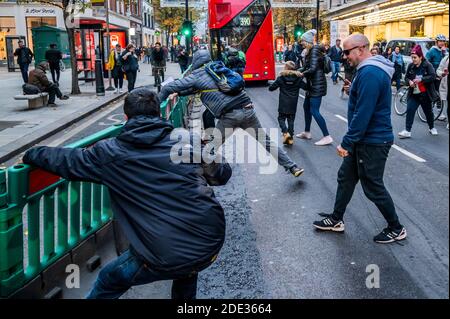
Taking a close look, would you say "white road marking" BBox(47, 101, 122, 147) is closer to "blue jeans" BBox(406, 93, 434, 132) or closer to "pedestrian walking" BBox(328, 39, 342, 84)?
"blue jeans" BBox(406, 93, 434, 132)

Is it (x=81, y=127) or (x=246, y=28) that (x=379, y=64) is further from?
(x=246, y=28)

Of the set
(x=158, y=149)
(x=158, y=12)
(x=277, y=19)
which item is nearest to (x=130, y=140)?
(x=158, y=149)

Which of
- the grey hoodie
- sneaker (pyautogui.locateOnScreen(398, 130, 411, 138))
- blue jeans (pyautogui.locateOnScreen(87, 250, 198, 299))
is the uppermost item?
the grey hoodie

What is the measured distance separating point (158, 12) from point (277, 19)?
16758mm

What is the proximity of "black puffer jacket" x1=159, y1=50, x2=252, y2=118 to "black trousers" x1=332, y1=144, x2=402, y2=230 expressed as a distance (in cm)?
175

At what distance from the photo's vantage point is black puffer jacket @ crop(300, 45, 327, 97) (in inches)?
364

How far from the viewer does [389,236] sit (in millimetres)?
4938

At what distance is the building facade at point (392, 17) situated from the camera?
3084cm

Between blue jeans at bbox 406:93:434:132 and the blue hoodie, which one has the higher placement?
the blue hoodie

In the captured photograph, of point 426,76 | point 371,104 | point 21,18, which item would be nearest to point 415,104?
point 426,76

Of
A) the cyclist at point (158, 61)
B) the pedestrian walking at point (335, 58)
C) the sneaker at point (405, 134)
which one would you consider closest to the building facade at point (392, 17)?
the pedestrian walking at point (335, 58)

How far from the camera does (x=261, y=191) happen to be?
683 cm

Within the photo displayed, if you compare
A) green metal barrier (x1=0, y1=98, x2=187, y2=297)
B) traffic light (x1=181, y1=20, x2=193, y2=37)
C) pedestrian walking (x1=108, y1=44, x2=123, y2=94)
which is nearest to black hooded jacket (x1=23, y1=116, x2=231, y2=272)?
green metal barrier (x1=0, y1=98, x2=187, y2=297)

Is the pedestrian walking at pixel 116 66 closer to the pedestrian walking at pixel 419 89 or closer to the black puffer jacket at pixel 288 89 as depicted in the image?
the black puffer jacket at pixel 288 89
